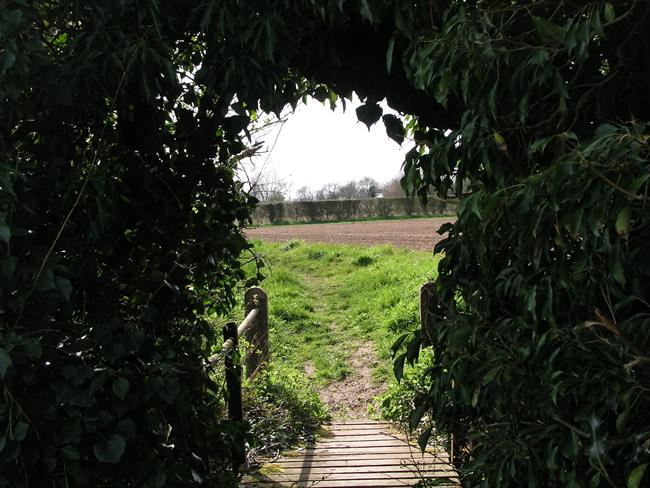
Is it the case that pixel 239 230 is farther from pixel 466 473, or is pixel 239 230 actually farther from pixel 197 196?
pixel 466 473

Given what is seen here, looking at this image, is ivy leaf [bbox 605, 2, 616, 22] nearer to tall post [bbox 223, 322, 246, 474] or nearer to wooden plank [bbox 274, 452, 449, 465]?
Answer: tall post [bbox 223, 322, 246, 474]

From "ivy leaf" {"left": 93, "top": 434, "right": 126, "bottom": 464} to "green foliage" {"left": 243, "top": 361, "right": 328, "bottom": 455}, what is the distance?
3.01m

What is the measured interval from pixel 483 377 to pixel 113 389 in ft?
4.29

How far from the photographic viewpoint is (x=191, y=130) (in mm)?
2902

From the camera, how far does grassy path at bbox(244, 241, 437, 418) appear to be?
25.7 ft

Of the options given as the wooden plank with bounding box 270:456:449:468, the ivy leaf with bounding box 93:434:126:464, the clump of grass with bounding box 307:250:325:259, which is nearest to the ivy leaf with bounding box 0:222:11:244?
the ivy leaf with bounding box 93:434:126:464

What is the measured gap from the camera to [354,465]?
4773 mm

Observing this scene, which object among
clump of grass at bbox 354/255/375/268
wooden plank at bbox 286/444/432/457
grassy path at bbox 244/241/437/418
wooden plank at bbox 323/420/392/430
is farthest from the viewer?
clump of grass at bbox 354/255/375/268

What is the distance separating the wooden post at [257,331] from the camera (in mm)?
6492

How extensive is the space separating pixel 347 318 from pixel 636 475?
8885 mm

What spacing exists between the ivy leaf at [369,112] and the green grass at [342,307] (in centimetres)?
329

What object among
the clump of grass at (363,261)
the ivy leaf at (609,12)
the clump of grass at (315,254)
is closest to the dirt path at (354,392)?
the ivy leaf at (609,12)

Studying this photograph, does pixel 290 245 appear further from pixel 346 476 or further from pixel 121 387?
pixel 121 387

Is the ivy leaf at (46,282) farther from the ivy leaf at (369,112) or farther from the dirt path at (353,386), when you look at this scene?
the dirt path at (353,386)
